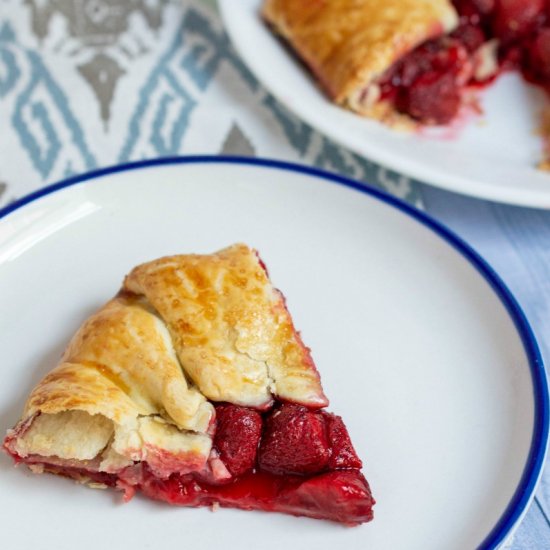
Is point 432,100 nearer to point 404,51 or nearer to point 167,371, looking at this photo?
point 404,51

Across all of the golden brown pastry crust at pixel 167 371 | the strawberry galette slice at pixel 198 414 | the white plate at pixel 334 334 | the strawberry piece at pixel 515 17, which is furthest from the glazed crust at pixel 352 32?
the strawberry galette slice at pixel 198 414

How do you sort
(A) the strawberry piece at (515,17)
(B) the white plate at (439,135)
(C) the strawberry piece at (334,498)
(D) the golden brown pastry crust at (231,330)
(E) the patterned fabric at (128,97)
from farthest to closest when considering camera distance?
(A) the strawberry piece at (515,17), (E) the patterned fabric at (128,97), (B) the white plate at (439,135), (D) the golden brown pastry crust at (231,330), (C) the strawberry piece at (334,498)

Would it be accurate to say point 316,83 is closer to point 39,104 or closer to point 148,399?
point 39,104

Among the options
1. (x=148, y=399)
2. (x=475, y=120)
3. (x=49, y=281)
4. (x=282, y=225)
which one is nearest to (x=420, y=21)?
(x=475, y=120)

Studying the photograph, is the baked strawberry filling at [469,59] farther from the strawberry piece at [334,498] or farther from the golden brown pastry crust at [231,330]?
the strawberry piece at [334,498]

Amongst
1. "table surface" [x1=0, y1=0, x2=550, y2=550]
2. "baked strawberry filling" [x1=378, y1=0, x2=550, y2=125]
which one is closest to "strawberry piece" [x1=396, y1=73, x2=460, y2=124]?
"baked strawberry filling" [x1=378, y1=0, x2=550, y2=125]
